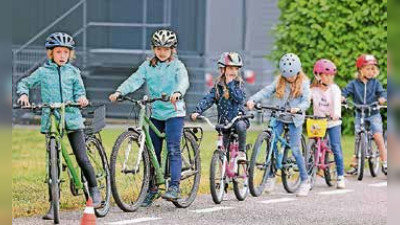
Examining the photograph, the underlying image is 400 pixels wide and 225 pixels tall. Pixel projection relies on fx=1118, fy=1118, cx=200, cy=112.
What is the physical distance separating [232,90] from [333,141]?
2058mm

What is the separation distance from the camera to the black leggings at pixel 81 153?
8.70 meters

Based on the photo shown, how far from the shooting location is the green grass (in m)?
9.70

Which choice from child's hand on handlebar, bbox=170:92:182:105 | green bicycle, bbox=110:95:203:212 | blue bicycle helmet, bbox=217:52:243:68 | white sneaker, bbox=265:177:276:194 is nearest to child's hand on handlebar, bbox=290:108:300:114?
blue bicycle helmet, bbox=217:52:243:68

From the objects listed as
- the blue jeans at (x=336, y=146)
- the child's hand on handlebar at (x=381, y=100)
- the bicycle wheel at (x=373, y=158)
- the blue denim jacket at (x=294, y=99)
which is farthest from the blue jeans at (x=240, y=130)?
the bicycle wheel at (x=373, y=158)

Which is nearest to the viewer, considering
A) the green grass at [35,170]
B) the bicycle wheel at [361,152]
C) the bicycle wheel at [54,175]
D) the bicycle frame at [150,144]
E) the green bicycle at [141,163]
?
the bicycle wheel at [54,175]

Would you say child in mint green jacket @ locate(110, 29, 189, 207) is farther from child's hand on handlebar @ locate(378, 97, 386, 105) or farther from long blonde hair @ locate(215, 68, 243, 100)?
child's hand on handlebar @ locate(378, 97, 386, 105)

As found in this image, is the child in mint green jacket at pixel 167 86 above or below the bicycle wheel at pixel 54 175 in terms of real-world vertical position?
above

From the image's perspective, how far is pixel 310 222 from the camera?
911cm

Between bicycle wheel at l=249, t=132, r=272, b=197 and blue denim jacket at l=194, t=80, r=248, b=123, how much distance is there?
0.45 meters

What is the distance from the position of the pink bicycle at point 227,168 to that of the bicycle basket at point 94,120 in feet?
3.90

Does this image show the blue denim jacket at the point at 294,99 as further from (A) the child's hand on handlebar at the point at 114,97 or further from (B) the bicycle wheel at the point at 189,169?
(A) the child's hand on handlebar at the point at 114,97

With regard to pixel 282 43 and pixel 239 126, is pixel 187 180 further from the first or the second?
pixel 282 43

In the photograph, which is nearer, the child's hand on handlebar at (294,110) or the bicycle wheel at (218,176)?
the bicycle wheel at (218,176)

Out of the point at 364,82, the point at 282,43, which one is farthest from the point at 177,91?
the point at 282,43
